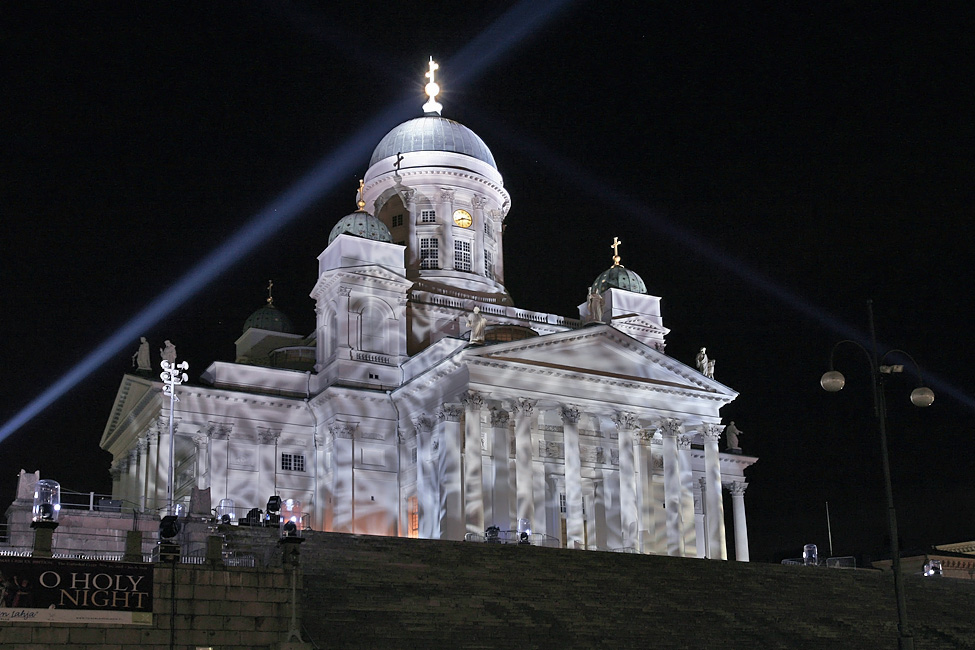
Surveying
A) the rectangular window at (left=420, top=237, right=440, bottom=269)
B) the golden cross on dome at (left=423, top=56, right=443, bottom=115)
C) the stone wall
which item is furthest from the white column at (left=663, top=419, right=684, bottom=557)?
the golden cross on dome at (left=423, top=56, right=443, bottom=115)

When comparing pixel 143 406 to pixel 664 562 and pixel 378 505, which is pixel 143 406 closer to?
pixel 378 505

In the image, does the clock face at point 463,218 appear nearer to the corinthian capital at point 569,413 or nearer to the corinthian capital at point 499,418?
the corinthian capital at point 569,413

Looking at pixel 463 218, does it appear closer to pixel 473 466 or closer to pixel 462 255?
pixel 462 255

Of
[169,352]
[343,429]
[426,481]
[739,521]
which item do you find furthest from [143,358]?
[739,521]

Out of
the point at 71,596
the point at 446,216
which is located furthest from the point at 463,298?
the point at 71,596

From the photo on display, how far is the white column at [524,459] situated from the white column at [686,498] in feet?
21.9

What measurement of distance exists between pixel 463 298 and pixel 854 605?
2544 centimetres

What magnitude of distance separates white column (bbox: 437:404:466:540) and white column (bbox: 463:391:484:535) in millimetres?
315

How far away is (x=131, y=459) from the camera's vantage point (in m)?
53.6

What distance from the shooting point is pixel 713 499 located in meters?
51.2

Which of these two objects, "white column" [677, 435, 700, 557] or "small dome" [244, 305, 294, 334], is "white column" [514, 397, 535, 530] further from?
"small dome" [244, 305, 294, 334]

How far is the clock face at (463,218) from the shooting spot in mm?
60812

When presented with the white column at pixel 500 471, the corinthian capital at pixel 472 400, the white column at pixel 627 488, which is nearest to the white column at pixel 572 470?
the white column at pixel 627 488

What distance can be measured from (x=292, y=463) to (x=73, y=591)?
26.1m
